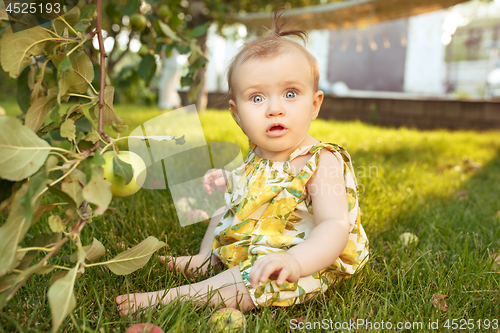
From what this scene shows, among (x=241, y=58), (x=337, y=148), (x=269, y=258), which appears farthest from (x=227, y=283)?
(x=241, y=58)

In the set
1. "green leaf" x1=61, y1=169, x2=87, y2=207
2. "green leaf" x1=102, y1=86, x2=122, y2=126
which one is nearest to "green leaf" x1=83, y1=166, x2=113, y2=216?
"green leaf" x1=61, y1=169, x2=87, y2=207

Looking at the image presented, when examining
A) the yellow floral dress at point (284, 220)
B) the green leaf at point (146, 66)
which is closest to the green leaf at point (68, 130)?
the yellow floral dress at point (284, 220)

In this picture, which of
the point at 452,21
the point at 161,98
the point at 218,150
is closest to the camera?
the point at 218,150

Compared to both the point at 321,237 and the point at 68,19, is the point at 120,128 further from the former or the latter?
the point at 321,237

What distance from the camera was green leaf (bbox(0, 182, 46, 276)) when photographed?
0.62m

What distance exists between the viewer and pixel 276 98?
1031 mm

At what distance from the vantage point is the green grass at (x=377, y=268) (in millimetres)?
877

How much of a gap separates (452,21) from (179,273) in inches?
442

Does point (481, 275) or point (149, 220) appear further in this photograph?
point (149, 220)

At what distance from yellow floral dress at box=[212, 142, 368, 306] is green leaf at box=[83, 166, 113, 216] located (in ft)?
1.42

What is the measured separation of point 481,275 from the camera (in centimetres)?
112

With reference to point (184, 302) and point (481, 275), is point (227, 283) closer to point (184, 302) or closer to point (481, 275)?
point (184, 302)

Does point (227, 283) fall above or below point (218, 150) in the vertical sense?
below

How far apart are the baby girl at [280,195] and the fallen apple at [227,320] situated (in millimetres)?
52
